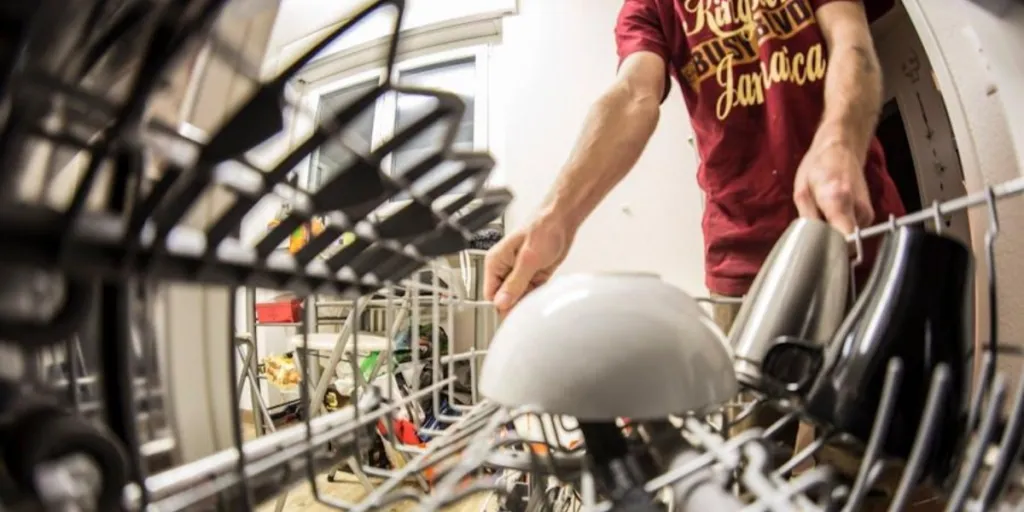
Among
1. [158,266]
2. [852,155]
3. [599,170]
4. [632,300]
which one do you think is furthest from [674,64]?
[158,266]

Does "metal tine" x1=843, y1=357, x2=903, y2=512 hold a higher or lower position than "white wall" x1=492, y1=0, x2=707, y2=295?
lower

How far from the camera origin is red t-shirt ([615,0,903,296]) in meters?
0.63

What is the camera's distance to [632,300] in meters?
0.19

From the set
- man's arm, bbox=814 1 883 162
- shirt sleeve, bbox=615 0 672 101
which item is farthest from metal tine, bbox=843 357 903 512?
shirt sleeve, bbox=615 0 672 101

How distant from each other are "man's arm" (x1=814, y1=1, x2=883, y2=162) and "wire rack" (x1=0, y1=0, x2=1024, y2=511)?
0.19m

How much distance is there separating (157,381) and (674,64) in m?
0.75

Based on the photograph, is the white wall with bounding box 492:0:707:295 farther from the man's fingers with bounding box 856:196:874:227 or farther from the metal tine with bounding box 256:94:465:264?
the metal tine with bounding box 256:94:465:264

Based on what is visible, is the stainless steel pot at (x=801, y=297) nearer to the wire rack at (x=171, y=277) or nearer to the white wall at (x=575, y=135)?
the wire rack at (x=171, y=277)

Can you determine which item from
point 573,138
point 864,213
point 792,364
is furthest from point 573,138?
point 792,364

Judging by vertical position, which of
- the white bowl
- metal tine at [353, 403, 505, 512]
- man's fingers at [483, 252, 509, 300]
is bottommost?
metal tine at [353, 403, 505, 512]

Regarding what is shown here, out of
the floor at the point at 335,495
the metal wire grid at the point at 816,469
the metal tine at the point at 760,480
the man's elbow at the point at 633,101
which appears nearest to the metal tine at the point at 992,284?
the metal wire grid at the point at 816,469

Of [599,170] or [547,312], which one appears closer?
[547,312]

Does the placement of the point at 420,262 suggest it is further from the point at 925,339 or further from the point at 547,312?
the point at 925,339

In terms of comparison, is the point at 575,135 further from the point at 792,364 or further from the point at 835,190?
the point at 792,364
